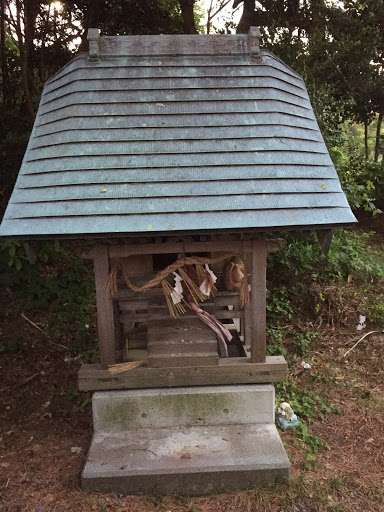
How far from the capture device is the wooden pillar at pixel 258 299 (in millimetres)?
3447

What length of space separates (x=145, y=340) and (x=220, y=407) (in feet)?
3.65

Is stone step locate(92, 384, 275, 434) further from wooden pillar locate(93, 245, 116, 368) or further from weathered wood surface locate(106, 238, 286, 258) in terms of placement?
weathered wood surface locate(106, 238, 286, 258)

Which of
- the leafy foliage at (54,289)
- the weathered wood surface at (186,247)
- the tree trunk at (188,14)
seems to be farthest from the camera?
the tree trunk at (188,14)

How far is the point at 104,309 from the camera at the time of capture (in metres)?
3.50

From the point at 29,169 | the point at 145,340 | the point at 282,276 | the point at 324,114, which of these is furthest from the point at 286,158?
the point at 324,114

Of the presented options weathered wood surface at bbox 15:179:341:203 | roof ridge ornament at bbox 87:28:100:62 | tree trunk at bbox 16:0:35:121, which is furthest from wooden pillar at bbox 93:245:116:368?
tree trunk at bbox 16:0:35:121

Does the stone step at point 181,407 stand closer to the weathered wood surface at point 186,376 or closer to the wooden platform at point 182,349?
the weathered wood surface at point 186,376

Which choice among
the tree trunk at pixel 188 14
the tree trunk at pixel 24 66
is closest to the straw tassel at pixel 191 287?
the tree trunk at pixel 24 66

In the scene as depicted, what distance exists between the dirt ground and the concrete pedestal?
0.12 m

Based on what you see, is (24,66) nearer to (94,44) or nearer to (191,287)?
(94,44)

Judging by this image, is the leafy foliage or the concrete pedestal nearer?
the concrete pedestal

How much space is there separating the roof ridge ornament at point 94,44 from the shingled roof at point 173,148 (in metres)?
0.02

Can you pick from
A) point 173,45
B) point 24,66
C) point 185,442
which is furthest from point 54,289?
point 173,45

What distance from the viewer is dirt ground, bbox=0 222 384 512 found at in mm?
3199
